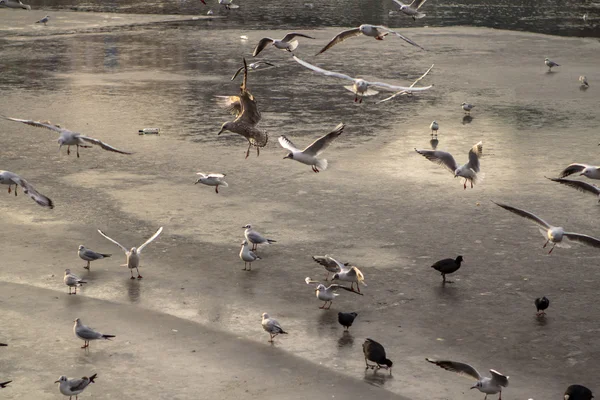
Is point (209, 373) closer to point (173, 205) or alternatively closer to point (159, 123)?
point (173, 205)

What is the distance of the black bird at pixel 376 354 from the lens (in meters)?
11.2

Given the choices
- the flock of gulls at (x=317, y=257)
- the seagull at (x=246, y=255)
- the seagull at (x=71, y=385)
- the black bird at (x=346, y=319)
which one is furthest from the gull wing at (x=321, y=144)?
the seagull at (x=71, y=385)

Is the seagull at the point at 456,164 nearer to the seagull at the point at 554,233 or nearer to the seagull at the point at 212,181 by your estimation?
the seagull at the point at 554,233

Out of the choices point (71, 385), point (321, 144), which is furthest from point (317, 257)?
point (71, 385)

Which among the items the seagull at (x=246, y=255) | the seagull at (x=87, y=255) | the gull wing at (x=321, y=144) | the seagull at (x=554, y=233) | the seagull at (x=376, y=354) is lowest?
the seagull at (x=87, y=255)

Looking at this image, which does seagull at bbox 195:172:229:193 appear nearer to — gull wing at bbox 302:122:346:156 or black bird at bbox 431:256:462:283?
gull wing at bbox 302:122:346:156

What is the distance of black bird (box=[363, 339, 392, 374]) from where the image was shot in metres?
11.2

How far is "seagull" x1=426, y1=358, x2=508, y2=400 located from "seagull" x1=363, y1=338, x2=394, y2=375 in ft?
2.88

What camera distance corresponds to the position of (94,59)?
33188mm

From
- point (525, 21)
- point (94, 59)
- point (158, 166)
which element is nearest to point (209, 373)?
point (158, 166)

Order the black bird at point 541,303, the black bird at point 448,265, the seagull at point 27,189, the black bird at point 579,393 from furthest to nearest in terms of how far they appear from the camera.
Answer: the black bird at point 448,265 → the seagull at point 27,189 → the black bird at point 541,303 → the black bird at point 579,393

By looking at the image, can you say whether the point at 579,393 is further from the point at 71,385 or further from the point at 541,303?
the point at 71,385

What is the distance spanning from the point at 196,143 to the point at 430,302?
383 inches

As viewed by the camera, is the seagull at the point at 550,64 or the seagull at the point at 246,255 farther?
the seagull at the point at 550,64
